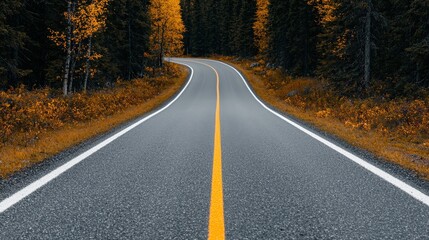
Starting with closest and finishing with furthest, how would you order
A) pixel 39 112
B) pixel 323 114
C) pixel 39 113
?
pixel 39 113 < pixel 39 112 < pixel 323 114

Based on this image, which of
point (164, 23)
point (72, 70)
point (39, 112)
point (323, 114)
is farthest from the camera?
point (164, 23)

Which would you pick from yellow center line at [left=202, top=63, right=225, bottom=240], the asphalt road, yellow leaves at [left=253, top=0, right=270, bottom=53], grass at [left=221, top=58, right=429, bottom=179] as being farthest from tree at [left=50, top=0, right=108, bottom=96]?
yellow leaves at [left=253, top=0, right=270, bottom=53]

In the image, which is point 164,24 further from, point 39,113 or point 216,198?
point 216,198

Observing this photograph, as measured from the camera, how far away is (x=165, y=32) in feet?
140

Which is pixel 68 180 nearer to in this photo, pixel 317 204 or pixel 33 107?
pixel 317 204

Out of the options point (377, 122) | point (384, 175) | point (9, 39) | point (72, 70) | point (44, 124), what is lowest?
point (44, 124)

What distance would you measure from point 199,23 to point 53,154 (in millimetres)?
82651

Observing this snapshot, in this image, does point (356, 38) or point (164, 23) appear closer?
point (356, 38)

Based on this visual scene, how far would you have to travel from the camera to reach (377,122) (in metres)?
12.5

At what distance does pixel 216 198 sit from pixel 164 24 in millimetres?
40825

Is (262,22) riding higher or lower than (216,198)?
Answer: higher

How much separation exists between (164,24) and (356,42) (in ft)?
92.2

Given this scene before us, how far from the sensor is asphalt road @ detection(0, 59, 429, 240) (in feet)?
10.2

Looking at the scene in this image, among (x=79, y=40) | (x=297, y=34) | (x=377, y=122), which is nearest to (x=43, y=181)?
(x=377, y=122)
